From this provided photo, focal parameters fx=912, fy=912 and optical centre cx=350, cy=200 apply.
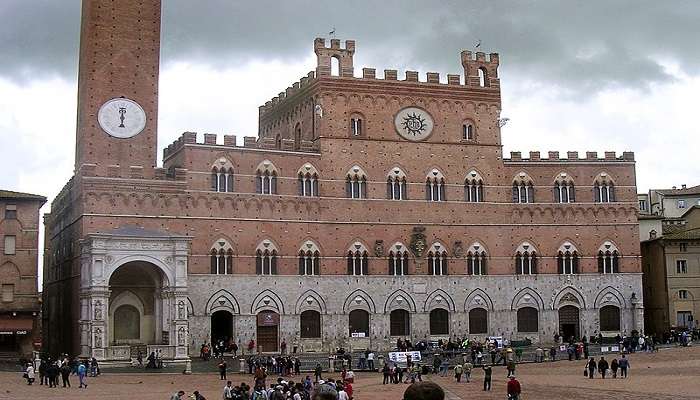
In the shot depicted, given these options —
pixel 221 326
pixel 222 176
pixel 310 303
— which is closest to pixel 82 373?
pixel 221 326

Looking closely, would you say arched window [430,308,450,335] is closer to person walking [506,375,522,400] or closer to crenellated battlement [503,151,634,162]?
crenellated battlement [503,151,634,162]

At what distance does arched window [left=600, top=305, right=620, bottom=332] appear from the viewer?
6172 cm

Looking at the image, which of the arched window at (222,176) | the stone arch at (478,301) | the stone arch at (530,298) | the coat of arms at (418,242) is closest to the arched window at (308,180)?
the arched window at (222,176)

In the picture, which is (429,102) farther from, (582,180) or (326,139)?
(582,180)

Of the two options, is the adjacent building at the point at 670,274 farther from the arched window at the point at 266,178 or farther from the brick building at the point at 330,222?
the arched window at the point at 266,178

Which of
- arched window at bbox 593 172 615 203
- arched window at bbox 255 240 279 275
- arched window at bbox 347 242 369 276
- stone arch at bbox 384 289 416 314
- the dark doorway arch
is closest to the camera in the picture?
the dark doorway arch

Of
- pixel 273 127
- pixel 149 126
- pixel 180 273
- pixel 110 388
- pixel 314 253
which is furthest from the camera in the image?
pixel 273 127

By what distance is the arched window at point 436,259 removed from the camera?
5981 cm

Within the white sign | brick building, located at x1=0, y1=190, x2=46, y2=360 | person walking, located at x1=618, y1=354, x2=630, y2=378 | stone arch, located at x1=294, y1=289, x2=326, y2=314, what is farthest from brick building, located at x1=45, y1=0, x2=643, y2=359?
person walking, located at x1=618, y1=354, x2=630, y2=378

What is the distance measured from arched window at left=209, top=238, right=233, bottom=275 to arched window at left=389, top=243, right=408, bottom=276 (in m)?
10.7

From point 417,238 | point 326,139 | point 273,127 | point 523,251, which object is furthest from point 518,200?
point 273,127

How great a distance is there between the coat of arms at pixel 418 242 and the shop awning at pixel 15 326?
24.3 metres

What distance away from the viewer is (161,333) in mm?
50062

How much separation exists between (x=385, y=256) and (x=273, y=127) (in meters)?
15.4
